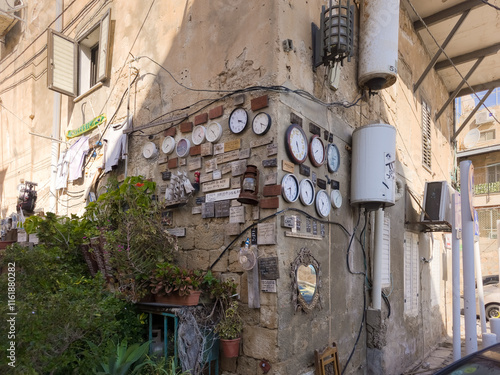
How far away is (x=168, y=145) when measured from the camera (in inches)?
207

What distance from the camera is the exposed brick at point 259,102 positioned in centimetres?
419

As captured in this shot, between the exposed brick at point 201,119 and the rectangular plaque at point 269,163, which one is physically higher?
the exposed brick at point 201,119

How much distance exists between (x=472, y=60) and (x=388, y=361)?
6.78 m

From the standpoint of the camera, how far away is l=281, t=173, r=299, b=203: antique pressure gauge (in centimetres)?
403

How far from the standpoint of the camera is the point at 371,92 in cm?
591

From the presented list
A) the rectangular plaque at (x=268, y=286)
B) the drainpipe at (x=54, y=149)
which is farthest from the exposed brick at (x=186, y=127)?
the drainpipe at (x=54, y=149)

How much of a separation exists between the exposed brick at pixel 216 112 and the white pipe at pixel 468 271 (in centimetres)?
302

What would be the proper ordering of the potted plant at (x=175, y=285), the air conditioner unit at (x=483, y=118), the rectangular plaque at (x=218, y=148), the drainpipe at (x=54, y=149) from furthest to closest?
the air conditioner unit at (x=483, y=118)
the drainpipe at (x=54, y=149)
the rectangular plaque at (x=218, y=148)
the potted plant at (x=175, y=285)

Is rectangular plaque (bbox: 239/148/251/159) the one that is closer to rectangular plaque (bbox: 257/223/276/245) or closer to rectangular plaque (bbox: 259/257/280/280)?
rectangular plaque (bbox: 257/223/276/245)

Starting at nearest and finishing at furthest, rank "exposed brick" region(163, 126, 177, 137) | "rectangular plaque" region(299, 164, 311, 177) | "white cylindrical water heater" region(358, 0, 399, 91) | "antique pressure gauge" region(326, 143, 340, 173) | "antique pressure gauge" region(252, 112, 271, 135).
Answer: "antique pressure gauge" region(252, 112, 271, 135)
"rectangular plaque" region(299, 164, 311, 177)
"antique pressure gauge" region(326, 143, 340, 173)
"exposed brick" region(163, 126, 177, 137)
"white cylindrical water heater" region(358, 0, 399, 91)

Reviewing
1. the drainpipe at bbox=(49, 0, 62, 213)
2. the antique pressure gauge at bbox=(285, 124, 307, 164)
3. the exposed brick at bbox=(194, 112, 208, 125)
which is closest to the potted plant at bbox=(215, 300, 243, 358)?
the antique pressure gauge at bbox=(285, 124, 307, 164)

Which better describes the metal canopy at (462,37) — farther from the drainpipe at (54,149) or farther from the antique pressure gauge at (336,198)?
the drainpipe at (54,149)

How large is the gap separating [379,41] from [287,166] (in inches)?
99.5

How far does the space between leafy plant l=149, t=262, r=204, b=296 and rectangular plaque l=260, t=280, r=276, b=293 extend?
65 centimetres
